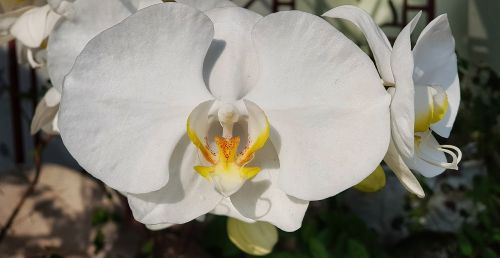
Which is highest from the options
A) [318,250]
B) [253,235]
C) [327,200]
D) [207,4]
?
[207,4]

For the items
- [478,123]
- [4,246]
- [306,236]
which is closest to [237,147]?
[306,236]

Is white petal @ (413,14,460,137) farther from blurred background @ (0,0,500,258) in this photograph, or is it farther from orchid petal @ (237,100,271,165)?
blurred background @ (0,0,500,258)

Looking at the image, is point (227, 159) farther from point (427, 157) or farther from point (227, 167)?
point (427, 157)

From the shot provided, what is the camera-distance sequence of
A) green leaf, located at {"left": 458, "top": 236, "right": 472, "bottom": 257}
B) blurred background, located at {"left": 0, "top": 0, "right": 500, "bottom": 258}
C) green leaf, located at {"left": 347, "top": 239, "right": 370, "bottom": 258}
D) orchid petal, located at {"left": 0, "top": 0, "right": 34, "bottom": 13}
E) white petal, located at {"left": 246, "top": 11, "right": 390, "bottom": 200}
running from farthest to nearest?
blurred background, located at {"left": 0, "top": 0, "right": 500, "bottom": 258} < green leaf, located at {"left": 458, "top": 236, "right": 472, "bottom": 257} < green leaf, located at {"left": 347, "top": 239, "right": 370, "bottom": 258} < orchid petal, located at {"left": 0, "top": 0, "right": 34, "bottom": 13} < white petal, located at {"left": 246, "top": 11, "right": 390, "bottom": 200}

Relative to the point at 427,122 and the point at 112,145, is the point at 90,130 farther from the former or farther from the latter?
the point at 427,122

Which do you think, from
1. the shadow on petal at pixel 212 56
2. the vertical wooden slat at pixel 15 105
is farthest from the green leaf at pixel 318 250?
the vertical wooden slat at pixel 15 105

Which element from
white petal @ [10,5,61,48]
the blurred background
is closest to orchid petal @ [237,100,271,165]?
white petal @ [10,5,61,48]

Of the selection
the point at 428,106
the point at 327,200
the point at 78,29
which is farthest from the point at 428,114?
the point at 327,200
